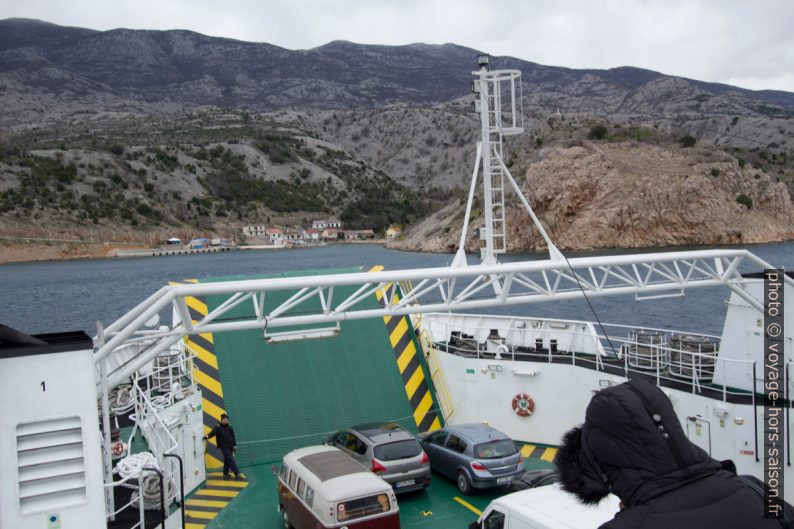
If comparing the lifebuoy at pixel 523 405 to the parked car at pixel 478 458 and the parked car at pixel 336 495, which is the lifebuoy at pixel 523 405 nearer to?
the parked car at pixel 478 458

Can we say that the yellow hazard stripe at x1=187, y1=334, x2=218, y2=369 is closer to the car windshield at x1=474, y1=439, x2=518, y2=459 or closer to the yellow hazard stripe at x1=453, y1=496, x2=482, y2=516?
the yellow hazard stripe at x1=453, y1=496, x2=482, y2=516

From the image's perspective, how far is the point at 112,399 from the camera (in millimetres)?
11617

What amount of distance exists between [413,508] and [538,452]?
13.0ft

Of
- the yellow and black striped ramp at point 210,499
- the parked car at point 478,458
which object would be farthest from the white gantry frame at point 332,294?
the yellow and black striped ramp at point 210,499

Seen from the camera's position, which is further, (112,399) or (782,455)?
(112,399)

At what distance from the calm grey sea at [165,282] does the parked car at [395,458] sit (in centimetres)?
1559

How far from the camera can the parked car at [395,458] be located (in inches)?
428

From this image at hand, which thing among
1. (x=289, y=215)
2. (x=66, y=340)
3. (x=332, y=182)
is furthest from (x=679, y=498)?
(x=332, y=182)

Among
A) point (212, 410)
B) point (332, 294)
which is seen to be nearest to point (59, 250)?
point (212, 410)

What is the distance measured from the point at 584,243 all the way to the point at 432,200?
77.3m

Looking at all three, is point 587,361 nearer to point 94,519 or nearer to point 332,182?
point 94,519

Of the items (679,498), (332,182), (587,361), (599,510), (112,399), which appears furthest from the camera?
(332,182)

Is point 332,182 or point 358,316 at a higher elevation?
point 332,182

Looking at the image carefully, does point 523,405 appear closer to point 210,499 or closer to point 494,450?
point 494,450
